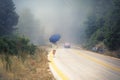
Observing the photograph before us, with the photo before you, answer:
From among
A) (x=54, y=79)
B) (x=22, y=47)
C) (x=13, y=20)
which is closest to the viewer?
(x=54, y=79)

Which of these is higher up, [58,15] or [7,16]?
[58,15]

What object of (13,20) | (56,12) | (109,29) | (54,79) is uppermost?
(56,12)

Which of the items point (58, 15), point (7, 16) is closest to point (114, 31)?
point (7, 16)

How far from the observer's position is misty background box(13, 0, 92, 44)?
9781 centimetres

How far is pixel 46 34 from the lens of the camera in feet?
330

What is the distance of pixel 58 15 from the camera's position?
128 meters

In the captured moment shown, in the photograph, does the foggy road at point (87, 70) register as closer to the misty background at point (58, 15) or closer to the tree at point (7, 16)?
the tree at point (7, 16)

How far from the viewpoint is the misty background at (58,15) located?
3851 inches

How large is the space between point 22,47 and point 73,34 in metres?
81.9

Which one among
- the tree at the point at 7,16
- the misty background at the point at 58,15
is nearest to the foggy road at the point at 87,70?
the tree at the point at 7,16

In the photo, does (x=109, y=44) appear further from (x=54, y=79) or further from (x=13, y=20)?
(x=54, y=79)

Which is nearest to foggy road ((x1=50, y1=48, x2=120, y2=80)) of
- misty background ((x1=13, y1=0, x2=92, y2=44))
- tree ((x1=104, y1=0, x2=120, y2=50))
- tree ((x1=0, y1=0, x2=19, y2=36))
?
tree ((x1=104, y1=0, x2=120, y2=50))

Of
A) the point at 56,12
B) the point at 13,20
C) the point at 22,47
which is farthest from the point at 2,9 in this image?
the point at 56,12

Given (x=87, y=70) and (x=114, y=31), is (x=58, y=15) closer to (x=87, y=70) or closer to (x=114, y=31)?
(x=114, y=31)
